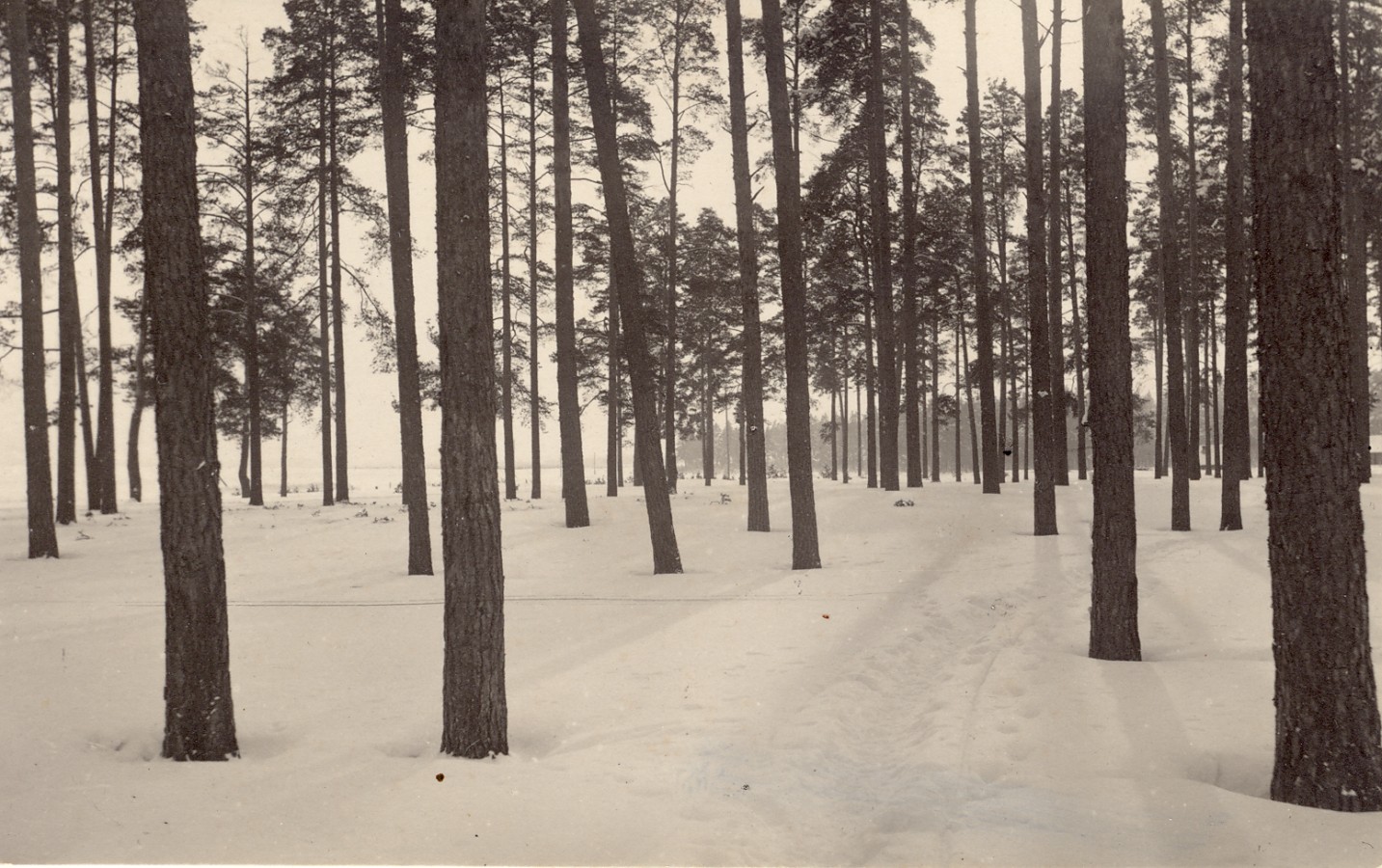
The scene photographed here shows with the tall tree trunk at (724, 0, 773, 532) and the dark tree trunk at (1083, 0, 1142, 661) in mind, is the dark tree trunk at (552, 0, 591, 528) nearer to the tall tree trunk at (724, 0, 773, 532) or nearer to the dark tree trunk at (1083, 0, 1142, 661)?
the tall tree trunk at (724, 0, 773, 532)

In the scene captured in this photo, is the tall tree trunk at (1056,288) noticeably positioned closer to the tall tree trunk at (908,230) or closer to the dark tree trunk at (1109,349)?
the tall tree trunk at (908,230)

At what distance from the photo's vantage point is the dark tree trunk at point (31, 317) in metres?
15.1

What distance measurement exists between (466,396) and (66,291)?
1698 cm

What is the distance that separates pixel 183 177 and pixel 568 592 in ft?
25.8

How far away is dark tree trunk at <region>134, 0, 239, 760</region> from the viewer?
5.71 metres

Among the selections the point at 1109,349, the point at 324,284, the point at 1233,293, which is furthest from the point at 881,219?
the point at 324,284

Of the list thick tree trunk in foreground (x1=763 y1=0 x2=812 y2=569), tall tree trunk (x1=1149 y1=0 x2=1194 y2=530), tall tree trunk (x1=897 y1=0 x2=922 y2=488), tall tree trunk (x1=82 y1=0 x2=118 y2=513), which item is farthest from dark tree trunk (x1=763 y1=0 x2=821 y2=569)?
tall tree trunk (x1=82 y1=0 x2=118 y2=513)

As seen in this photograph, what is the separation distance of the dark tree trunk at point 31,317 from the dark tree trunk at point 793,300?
12.2m

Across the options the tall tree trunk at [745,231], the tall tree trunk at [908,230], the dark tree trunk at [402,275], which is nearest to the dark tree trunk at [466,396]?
the dark tree trunk at [402,275]

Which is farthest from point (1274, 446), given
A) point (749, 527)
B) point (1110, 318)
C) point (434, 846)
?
point (749, 527)

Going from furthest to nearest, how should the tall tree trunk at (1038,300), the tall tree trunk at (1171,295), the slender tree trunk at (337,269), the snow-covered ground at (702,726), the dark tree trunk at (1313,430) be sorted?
the slender tree trunk at (337,269) < the tall tree trunk at (1038,300) < the tall tree trunk at (1171,295) < the dark tree trunk at (1313,430) < the snow-covered ground at (702,726)

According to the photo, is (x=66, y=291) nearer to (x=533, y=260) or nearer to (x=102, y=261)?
(x=102, y=261)

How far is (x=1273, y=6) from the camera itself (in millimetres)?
5031

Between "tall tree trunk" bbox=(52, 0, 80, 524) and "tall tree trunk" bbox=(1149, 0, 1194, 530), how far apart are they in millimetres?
20425
